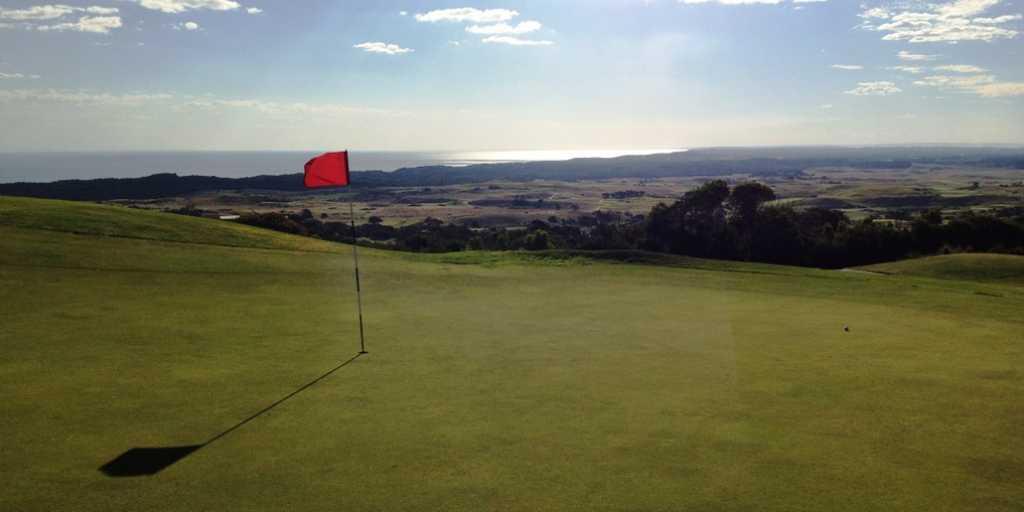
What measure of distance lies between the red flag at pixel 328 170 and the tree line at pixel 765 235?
44280 mm

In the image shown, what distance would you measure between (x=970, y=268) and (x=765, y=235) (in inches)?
1283

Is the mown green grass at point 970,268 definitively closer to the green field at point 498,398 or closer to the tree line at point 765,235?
the green field at point 498,398

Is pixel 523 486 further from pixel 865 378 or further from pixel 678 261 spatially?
pixel 678 261

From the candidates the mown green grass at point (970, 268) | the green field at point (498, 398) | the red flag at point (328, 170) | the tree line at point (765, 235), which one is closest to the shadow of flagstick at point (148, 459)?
the green field at point (498, 398)

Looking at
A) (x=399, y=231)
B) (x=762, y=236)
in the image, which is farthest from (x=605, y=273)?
(x=399, y=231)

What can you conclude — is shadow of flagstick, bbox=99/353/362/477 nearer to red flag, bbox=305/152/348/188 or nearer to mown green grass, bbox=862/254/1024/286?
red flag, bbox=305/152/348/188

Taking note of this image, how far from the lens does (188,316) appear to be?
1684cm

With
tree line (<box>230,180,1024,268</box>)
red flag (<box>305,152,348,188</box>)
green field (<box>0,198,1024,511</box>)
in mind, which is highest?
red flag (<box>305,152,348,188</box>)

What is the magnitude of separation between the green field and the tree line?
42.0 meters

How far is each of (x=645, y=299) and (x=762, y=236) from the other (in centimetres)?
5827

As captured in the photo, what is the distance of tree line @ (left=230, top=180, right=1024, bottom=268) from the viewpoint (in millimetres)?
70688

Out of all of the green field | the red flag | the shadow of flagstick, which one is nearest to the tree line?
the green field

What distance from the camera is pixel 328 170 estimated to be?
15508 millimetres

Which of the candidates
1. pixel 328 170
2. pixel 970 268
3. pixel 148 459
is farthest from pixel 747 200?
pixel 148 459
